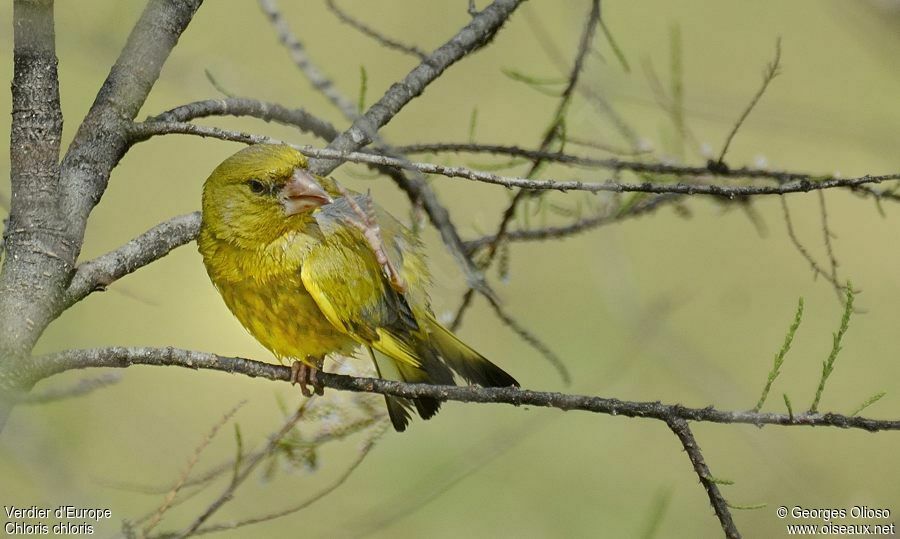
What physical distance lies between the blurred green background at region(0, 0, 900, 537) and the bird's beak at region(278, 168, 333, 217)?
1.85 m

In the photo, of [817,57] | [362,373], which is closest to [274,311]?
[362,373]

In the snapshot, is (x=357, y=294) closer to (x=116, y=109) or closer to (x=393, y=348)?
(x=393, y=348)

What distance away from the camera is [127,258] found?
2459mm

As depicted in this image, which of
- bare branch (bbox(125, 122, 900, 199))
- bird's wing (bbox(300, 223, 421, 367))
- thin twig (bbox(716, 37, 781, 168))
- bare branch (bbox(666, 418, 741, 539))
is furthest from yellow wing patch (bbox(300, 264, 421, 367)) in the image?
thin twig (bbox(716, 37, 781, 168))

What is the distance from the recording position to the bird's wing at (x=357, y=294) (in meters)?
2.71

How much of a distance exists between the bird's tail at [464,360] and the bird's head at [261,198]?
1.56 feet

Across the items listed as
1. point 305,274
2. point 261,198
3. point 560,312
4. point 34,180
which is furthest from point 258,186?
point 560,312

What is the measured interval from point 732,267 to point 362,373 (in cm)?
635

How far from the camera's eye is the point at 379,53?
947cm

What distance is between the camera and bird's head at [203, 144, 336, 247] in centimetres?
278

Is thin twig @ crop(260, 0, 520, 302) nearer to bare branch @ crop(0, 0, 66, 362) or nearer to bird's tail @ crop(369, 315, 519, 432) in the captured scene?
bird's tail @ crop(369, 315, 519, 432)

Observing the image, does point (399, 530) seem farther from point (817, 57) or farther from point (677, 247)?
point (817, 57)

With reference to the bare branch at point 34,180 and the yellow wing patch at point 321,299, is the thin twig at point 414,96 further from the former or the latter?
the bare branch at point 34,180

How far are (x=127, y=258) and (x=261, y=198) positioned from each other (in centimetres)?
47
